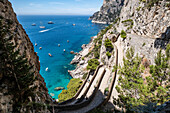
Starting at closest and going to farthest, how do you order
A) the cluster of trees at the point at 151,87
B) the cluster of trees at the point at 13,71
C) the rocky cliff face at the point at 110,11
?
the cluster of trees at the point at 13,71 → the cluster of trees at the point at 151,87 → the rocky cliff face at the point at 110,11

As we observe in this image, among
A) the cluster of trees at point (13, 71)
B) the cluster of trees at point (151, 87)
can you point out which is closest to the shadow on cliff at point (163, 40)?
the cluster of trees at point (151, 87)

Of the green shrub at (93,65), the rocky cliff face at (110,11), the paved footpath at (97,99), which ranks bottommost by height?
the paved footpath at (97,99)

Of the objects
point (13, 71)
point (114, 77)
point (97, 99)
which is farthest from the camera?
point (114, 77)

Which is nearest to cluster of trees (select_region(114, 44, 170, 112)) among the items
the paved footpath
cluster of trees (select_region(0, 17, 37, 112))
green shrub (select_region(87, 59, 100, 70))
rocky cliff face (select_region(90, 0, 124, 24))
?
the paved footpath

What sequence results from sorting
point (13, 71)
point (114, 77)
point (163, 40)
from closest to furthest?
1. point (13, 71)
2. point (163, 40)
3. point (114, 77)

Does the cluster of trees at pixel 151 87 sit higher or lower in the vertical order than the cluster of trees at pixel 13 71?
lower

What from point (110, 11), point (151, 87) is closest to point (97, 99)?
point (151, 87)

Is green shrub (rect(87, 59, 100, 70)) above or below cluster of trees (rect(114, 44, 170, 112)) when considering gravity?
below

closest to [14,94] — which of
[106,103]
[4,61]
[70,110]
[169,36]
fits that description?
[4,61]

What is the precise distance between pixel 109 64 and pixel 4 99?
75.2 ft

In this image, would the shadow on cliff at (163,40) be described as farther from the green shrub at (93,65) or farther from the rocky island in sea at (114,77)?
the green shrub at (93,65)

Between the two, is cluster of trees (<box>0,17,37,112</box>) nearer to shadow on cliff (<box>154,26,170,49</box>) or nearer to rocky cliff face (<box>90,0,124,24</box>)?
shadow on cliff (<box>154,26,170,49</box>)

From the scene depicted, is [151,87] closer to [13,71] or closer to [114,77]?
[114,77]

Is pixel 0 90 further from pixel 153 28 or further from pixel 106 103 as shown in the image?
pixel 153 28
